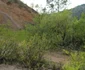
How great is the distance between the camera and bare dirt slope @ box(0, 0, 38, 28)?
25605 mm

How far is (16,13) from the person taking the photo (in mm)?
28531

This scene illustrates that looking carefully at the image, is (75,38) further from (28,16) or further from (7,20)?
(28,16)

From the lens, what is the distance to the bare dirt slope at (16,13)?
2560cm

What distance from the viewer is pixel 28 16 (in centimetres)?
2931

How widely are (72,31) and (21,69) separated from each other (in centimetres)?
657

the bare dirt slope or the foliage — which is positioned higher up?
the bare dirt slope

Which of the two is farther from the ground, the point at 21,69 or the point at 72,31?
the point at 72,31

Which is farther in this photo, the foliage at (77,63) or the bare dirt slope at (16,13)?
the bare dirt slope at (16,13)

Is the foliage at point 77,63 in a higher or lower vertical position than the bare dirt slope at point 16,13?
lower

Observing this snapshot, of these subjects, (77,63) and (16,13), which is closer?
(77,63)

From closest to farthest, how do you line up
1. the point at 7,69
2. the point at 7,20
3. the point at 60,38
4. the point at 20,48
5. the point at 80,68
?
the point at 80,68
the point at 7,69
the point at 20,48
the point at 60,38
the point at 7,20

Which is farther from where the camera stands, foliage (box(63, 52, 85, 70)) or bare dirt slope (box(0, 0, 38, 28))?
bare dirt slope (box(0, 0, 38, 28))

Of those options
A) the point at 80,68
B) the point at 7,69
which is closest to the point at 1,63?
the point at 7,69

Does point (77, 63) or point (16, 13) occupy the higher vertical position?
point (16, 13)
